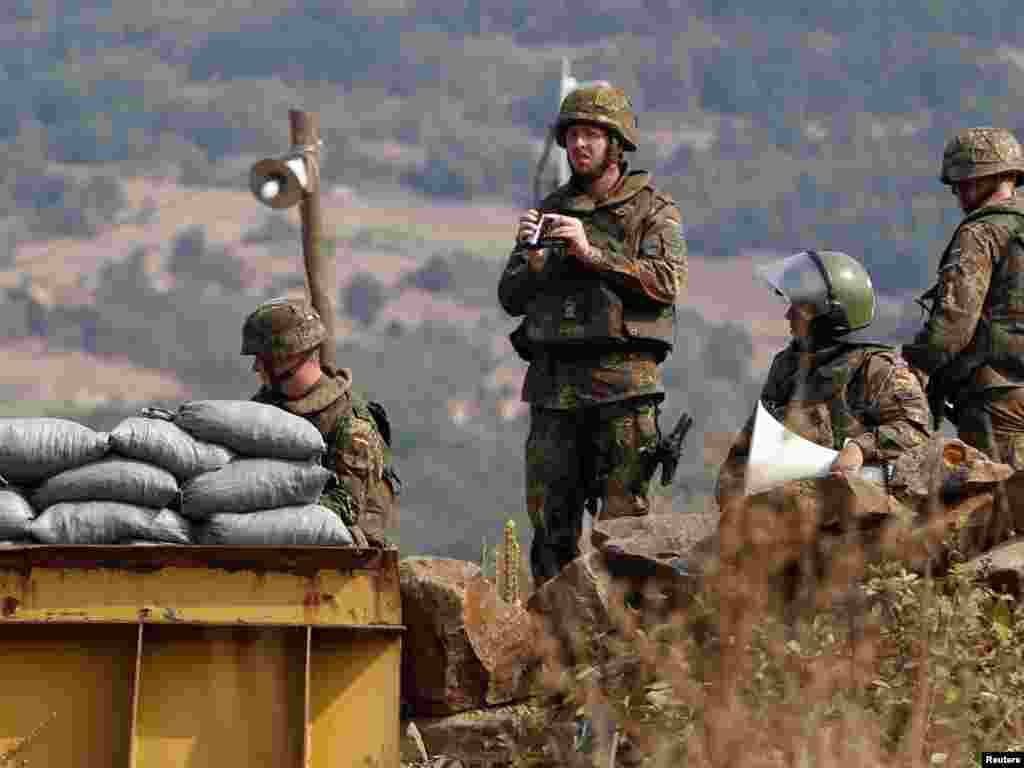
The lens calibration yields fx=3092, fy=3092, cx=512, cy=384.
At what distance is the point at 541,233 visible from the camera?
1210cm

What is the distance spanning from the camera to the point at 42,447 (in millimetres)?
9953

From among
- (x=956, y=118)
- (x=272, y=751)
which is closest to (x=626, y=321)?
(x=272, y=751)

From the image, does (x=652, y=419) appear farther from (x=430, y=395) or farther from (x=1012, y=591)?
(x=430, y=395)

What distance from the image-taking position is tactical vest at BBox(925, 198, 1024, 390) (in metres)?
12.0

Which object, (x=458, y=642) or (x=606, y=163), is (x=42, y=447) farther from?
(x=606, y=163)

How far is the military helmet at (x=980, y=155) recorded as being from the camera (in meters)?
12.1

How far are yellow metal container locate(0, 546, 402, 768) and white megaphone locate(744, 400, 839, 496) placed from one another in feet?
5.14

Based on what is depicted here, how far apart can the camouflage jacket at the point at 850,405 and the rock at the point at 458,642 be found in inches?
36.1

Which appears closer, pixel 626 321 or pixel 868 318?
pixel 868 318

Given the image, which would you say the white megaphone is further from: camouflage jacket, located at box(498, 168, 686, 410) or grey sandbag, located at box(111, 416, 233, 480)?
grey sandbag, located at box(111, 416, 233, 480)

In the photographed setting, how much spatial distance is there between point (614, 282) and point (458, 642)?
2.24 metres

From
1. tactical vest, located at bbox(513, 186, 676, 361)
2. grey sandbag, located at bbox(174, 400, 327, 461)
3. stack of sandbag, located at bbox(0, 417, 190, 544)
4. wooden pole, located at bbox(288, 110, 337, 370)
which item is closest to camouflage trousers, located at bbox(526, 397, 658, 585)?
tactical vest, located at bbox(513, 186, 676, 361)

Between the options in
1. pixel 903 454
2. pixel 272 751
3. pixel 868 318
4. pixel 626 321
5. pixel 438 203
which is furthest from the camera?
pixel 438 203

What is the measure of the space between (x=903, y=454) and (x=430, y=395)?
101123 mm
